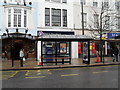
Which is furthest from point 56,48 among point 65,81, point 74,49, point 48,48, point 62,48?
point 65,81

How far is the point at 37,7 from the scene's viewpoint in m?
22.3

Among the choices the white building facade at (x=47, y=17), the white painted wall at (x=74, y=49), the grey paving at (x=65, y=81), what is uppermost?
the white building facade at (x=47, y=17)

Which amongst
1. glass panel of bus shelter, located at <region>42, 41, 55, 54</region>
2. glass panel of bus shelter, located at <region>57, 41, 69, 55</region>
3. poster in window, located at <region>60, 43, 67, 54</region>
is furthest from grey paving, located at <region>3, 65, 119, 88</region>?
poster in window, located at <region>60, 43, 67, 54</region>

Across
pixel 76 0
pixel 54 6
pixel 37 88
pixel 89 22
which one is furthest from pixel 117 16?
pixel 37 88

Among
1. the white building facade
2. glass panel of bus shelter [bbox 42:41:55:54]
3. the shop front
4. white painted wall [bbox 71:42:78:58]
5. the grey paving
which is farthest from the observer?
white painted wall [bbox 71:42:78:58]

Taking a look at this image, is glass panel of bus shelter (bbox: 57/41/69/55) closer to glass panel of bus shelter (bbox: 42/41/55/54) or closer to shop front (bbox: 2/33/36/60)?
glass panel of bus shelter (bbox: 42/41/55/54)

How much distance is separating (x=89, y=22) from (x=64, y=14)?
4414 mm

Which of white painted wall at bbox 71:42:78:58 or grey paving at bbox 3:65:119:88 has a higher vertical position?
white painted wall at bbox 71:42:78:58

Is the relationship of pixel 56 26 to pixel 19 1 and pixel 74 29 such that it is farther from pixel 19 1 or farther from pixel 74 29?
pixel 19 1

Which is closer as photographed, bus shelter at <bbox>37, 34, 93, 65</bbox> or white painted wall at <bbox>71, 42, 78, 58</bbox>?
bus shelter at <bbox>37, 34, 93, 65</bbox>

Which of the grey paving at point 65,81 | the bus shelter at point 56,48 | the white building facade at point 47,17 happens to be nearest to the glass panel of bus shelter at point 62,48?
the bus shelter at point 56,48

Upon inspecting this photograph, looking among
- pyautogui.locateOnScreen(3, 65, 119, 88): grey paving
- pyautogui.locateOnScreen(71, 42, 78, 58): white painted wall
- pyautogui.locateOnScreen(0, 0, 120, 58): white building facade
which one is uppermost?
pyautogui.locateOnScreen(0, 0, 120, 58): white building facade

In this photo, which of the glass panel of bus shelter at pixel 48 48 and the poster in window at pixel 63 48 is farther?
the poster in window at pixel 63 48

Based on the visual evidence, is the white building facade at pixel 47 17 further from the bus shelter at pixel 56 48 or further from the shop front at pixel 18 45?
the bus shelter at pixel 56 48
